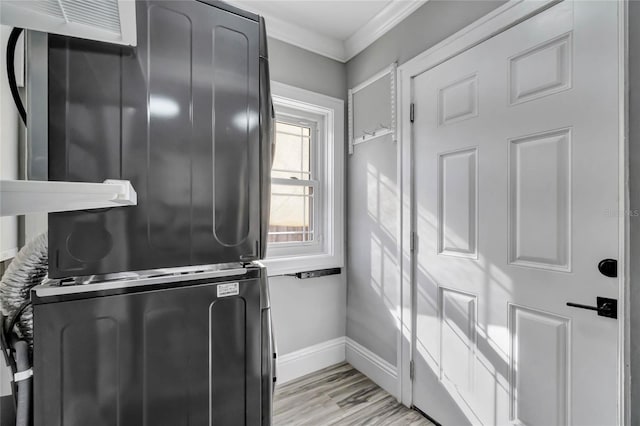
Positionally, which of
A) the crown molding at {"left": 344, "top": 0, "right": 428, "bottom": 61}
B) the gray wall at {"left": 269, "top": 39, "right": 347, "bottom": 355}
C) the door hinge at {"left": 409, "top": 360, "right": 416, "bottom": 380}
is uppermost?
the crown molding at {"left": 344, "top": 0, "right": 428, "bottom": 61}

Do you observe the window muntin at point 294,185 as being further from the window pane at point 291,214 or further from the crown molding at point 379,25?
the crown molding at point 379,25

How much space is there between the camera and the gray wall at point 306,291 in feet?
6.73

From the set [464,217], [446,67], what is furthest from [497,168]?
[446,67]

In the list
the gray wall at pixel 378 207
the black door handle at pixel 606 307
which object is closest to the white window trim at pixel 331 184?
the gray wall at pixel 378 207

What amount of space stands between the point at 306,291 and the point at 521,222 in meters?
1.47

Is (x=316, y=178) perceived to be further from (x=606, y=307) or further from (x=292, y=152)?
(x=606, y=307)

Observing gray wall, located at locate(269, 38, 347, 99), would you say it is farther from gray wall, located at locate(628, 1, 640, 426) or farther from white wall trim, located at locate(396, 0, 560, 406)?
gray wall, located at locate(628, 1, 640, 426)

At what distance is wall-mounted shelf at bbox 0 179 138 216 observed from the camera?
0.38m

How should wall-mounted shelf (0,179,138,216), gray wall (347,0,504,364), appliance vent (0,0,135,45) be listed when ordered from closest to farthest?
wall-mounted shelf (0,179,138,216) < appliance vent (0,0,135,45) < gray wall (347,0,504,364)

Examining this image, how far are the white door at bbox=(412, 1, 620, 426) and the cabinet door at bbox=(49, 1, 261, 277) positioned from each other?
116cm

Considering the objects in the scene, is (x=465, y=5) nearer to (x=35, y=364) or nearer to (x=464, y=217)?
(x=464, y=217)

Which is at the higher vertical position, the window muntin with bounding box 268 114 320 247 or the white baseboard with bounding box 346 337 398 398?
the window muntin with bounding box 268 114 320 247

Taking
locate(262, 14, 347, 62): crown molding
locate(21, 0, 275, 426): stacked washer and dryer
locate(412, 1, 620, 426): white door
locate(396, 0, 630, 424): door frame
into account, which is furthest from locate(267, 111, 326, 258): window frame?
locate(21, 0, 275, 426): stacked washer and dryer

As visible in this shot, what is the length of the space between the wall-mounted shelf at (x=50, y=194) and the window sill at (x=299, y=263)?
4.96 feet
